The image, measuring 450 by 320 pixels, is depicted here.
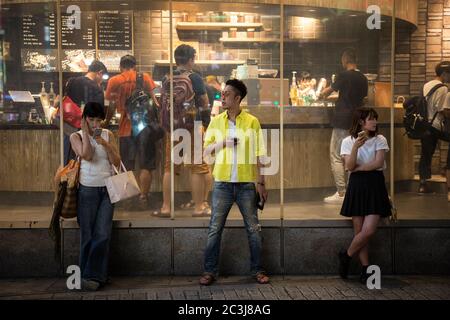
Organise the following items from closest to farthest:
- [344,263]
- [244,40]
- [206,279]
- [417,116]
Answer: [206,279]
[344,263]
[417,116]
[244,40]

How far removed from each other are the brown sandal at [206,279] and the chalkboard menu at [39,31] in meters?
2.98

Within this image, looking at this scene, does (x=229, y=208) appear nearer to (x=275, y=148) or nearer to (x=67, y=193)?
(x=275, y=148)

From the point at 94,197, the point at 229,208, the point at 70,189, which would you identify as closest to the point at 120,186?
the point at 94,197

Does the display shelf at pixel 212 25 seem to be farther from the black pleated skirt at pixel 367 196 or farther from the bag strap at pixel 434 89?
the black pleated skirt at pixel 367 196

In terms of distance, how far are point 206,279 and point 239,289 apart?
357mm

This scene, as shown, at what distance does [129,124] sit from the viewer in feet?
28.4

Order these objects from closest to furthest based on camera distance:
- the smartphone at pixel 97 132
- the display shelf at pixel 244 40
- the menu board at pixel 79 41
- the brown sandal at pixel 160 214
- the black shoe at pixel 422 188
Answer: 1. the smartphone at pixel 97 132
2. the brown sandal at pixel 160 214
3. the menu board at pixel 79 41
4. the display shelf at pixel 244 40
5. the black shoe at pixel 422 188

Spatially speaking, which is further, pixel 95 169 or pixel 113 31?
pixel 113 31

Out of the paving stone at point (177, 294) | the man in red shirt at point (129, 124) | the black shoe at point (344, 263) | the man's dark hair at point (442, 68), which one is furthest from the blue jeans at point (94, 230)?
the man's dark hair at point (442, 68)

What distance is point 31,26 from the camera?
8.77m

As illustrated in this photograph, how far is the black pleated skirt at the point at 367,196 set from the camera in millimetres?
7820

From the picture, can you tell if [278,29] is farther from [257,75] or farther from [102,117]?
[102,117]

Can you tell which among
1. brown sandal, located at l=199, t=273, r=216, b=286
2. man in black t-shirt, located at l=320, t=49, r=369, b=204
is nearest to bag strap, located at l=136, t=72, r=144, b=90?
man in black t-shirt, located at l=320, t=49, r=369, b=204
